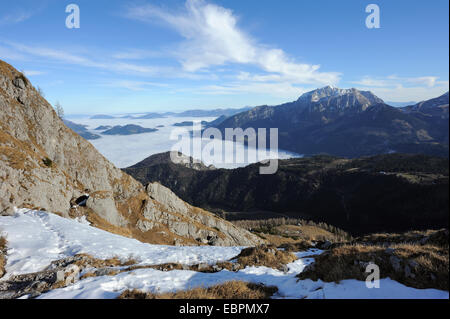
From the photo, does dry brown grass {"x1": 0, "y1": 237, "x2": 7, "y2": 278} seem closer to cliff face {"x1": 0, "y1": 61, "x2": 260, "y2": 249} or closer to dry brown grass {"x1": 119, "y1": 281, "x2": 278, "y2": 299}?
cliff face {"x1": 0, "y1": 61, "x2": 260, "y2": 249}

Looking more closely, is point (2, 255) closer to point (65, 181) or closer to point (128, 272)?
point (128, 272)

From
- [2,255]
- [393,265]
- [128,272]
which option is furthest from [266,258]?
[2,255]

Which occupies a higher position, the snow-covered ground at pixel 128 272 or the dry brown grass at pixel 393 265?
the dry brown grass at pixel 393 265

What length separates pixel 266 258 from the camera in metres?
17.7

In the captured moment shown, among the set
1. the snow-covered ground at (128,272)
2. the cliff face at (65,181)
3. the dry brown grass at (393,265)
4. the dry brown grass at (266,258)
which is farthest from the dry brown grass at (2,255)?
the dry brown grass at (393,265)

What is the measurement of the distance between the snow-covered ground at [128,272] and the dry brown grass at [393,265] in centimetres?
49

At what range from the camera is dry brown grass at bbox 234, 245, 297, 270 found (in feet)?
55.0

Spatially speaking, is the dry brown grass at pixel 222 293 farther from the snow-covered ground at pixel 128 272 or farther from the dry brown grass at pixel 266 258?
the dry brown grass at pixel 266 258

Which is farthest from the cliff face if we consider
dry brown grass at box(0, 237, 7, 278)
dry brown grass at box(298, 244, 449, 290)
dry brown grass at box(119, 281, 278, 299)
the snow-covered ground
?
dry brown grass at box(298, 244, 449, 290)

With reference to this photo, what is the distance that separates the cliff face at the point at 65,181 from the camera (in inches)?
1247

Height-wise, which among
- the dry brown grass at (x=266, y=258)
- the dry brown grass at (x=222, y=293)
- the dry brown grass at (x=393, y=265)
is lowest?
the dry brown grass at (x=266, y=258)

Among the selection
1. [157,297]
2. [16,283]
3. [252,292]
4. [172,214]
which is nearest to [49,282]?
[16,283]
